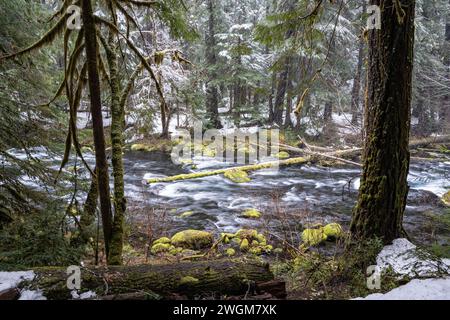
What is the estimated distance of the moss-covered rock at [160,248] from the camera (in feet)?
23.8

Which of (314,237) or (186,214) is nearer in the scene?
(314,237)

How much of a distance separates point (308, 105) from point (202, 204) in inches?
464

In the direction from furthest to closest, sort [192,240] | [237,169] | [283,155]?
[283,155], [237,169], [192,240]

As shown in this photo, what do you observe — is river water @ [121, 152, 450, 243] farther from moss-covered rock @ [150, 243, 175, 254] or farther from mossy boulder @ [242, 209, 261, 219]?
moss-covered rock @ [150, 243, 175, 254]

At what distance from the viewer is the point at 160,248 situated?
7.33 m

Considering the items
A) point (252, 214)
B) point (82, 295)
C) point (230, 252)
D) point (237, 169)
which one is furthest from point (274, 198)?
point (82, 295)

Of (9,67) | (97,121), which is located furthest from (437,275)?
(9,67)

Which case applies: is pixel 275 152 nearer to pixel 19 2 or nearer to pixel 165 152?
pixel 165 152

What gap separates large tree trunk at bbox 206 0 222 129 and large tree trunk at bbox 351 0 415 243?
1707cm

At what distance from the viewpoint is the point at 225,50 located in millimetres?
20203

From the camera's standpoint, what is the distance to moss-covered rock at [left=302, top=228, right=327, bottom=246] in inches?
280

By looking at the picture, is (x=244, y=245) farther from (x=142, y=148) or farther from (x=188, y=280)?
(x=142, y=148)

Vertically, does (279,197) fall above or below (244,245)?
above

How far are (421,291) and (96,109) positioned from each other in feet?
12.8
